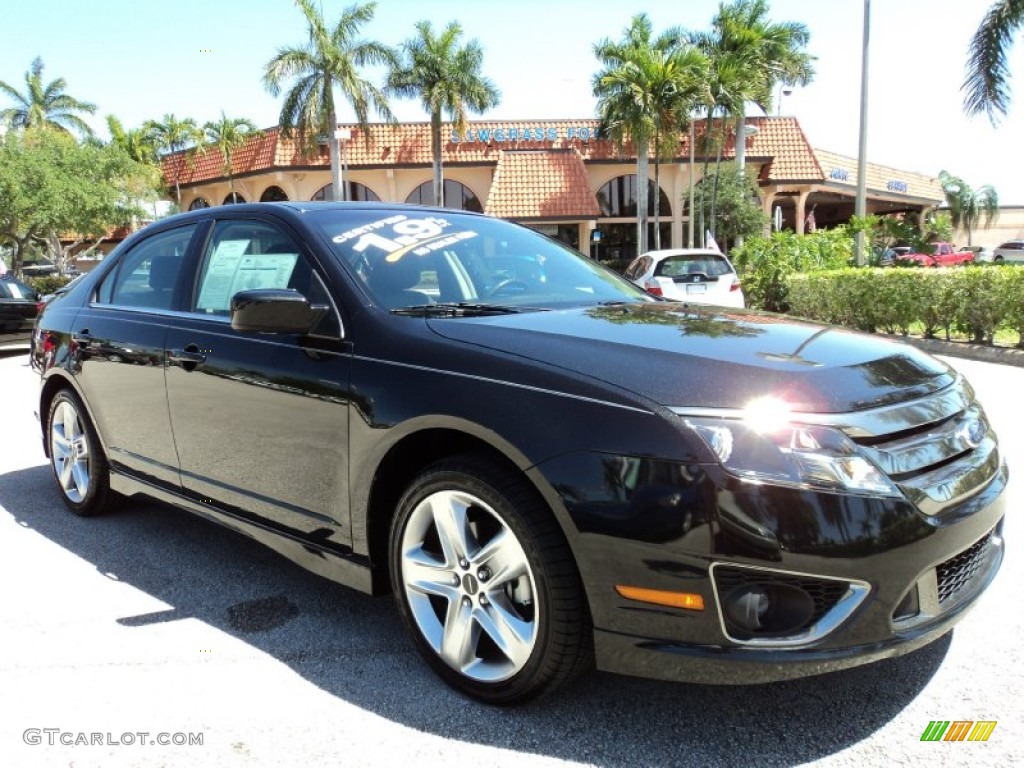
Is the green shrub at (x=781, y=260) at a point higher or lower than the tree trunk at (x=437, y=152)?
lower

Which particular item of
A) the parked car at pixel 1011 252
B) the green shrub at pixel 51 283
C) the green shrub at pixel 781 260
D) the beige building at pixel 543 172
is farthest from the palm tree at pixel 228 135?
the parked car at pixel 1011 252

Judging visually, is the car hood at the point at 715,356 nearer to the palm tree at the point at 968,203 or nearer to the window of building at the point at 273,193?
the window of building at the point at 273,193

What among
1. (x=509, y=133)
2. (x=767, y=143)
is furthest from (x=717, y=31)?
(x=509, y=133)

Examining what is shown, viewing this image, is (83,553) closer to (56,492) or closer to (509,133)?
(56,492)

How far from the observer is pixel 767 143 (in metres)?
32.1

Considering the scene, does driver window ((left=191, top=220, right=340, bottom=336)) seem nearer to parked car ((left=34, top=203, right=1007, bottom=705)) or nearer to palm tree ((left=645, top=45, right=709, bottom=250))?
parked car ((left=34, top=203, right=1007, bottom=705))

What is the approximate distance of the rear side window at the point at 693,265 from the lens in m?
12.9

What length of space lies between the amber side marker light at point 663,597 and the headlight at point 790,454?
1.13 ft

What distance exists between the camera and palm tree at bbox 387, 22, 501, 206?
30.8 meters

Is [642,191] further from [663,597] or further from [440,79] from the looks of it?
[663,597]

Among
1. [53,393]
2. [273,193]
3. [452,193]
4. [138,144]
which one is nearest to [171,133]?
[138,144]

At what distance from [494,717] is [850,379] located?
4.80ft

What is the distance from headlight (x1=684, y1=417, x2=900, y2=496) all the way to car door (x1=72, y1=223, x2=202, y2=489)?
2.58 meters

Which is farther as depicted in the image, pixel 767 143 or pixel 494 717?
pixel 767 143
